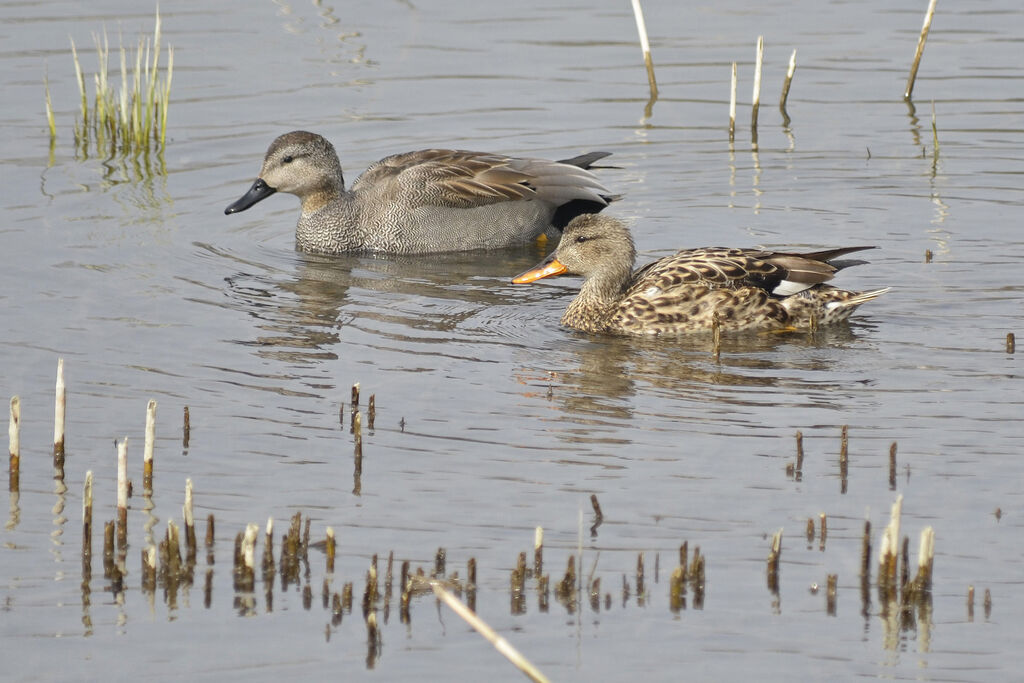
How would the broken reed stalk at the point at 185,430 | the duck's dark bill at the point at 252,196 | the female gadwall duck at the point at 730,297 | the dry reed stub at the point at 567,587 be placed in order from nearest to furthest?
the dry reed stub at the point at 567,587 < the broken reed stalk at the point at 185,430 < the female gadwall duck at the point at 730,297 < the duck's dark bill at the point at 252,196

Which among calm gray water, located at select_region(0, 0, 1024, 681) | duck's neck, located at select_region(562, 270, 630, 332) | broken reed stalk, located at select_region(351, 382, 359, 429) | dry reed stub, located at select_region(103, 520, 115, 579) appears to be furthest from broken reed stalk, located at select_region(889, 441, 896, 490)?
duck's neck, located at select_region(562, 270, 630, 332)

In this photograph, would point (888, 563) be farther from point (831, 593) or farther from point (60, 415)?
point (60, 415)

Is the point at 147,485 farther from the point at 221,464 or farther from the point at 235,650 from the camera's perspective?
the point at 235,650

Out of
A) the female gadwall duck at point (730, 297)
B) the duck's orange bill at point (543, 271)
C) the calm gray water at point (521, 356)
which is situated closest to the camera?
the calm gray water at point (521, 356)

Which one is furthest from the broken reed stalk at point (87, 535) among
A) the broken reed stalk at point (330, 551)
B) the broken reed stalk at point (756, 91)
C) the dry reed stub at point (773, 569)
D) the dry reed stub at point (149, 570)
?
the broken reed stalk at point (756, 91)

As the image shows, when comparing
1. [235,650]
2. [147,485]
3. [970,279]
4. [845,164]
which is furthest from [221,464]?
[845,164]

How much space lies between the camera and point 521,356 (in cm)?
923

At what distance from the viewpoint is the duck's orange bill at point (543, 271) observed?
10.4m

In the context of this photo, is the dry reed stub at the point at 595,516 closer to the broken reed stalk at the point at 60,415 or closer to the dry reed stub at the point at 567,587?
the dry reed stub at the point at 567,587

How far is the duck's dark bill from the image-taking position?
1255 cm

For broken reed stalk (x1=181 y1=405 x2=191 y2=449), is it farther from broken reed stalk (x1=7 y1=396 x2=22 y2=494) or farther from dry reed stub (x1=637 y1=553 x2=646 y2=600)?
dry reed stub (x1=637 y1=553 x2=646 y2=600)

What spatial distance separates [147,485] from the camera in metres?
6.69

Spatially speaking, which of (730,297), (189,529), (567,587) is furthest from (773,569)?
(730,297)

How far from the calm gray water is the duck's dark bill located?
0.28m
